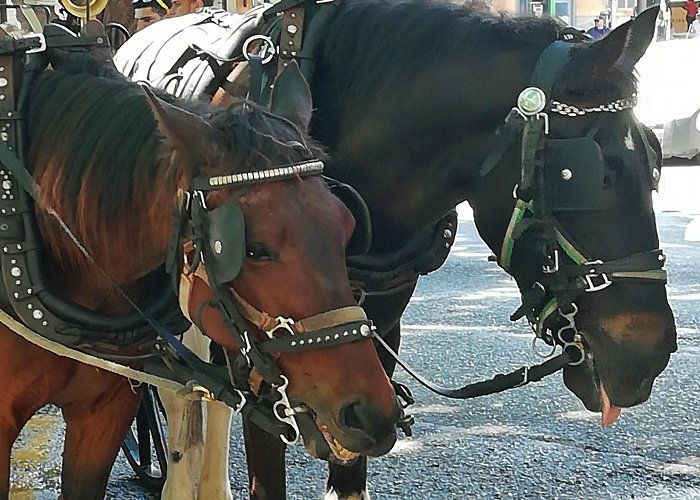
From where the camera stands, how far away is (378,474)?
404 cm

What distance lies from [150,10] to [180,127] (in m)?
3.69

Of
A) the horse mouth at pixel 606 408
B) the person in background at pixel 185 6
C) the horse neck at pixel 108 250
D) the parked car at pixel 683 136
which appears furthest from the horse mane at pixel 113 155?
the parked car at pixel 683 136

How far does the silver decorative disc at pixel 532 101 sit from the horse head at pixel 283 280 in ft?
2.14

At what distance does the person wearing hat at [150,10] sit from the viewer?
5.22m

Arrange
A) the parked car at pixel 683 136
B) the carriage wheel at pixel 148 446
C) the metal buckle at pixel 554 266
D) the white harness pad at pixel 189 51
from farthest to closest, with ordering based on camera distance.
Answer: the parked car at pixel 683 136 → the carriage wheel at pixel 148 446 → the white harness pad at pixel 189 51 → the metal buckle at pixel 554 266

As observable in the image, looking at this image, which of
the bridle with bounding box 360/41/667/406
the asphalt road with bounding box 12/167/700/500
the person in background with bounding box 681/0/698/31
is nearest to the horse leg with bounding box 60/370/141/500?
the bridle with bounding box 360/41/667/406

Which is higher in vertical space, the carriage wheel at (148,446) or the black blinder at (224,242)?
the black blinder at (224,242)

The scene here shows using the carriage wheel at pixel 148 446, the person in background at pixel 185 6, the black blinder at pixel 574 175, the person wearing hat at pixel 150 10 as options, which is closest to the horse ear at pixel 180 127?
the black blinder at pixel 574 175

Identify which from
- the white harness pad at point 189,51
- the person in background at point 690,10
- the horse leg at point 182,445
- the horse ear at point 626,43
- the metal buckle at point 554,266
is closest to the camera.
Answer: the horse ear at point 626,43

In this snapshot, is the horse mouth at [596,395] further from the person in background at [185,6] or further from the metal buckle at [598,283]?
the person in background at [185,6]

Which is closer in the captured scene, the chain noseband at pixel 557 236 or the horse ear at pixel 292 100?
the horse ear at pixel 292 100

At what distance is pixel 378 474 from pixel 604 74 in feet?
7.21

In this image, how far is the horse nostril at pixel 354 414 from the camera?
173cm

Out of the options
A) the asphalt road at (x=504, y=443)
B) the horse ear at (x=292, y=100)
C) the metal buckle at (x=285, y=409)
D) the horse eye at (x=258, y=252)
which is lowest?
the asphalt road at (x=504, y=443)
